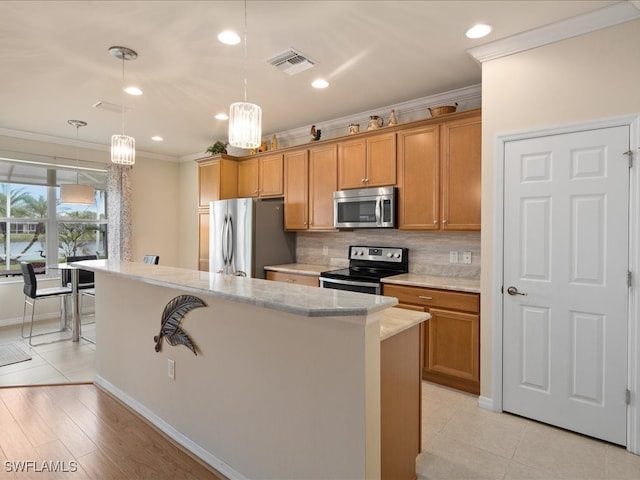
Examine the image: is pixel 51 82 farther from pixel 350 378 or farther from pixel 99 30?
pixel 350 378

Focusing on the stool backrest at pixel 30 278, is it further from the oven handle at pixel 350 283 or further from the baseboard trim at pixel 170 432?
the oven handle at pixel 350 283

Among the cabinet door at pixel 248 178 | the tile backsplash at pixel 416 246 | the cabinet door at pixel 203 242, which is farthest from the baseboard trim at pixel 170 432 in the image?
the cabinet door at pixel 248 178

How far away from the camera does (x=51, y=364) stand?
12.0 ft

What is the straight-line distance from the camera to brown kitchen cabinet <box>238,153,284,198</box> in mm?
4785

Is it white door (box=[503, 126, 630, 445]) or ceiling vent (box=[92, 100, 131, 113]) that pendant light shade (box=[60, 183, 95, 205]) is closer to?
ceiling vent (box=[92, 100, 131, 113])

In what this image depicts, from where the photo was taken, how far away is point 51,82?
3293mm

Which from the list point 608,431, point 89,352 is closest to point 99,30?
point 89,352

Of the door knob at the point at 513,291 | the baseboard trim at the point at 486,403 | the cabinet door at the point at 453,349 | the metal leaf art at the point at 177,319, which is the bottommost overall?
the baseboard trim at the point at 486,403

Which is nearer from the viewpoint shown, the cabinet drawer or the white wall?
the white wall

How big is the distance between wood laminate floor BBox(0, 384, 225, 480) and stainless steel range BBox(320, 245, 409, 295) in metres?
2.01

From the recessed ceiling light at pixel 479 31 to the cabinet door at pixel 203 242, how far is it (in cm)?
402

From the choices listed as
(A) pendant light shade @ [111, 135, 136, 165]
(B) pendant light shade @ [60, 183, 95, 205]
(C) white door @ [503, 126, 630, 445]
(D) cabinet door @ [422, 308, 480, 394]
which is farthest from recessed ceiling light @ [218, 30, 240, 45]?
(B) pendant light shade @ [60, 183, 95, 205]

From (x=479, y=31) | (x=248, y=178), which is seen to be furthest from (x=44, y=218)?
(x=479, y=31)

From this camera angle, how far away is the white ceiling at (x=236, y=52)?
2.24 metres
